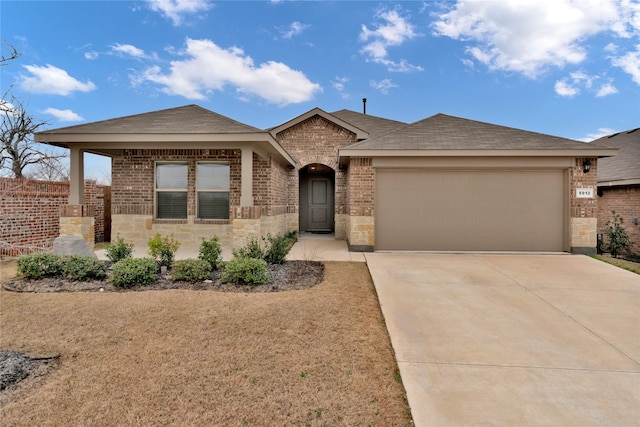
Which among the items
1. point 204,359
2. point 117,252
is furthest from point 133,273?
point 204,359

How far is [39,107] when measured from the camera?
1337 cm

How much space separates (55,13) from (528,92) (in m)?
17.7

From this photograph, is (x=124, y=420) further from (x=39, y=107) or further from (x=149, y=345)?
(x=39, y=107)

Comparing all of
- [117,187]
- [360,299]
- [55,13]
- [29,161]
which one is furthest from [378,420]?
[29,161]

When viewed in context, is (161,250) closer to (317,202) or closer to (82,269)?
(82,269)

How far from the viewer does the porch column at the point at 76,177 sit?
788 cm

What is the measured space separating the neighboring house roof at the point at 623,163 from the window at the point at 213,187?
1133 cm

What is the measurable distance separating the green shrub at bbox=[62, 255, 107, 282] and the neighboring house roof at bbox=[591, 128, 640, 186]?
13237 millimetres

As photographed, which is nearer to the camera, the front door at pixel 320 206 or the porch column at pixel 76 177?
the porch column at pixel 76 177

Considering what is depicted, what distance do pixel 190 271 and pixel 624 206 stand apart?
13592 mm

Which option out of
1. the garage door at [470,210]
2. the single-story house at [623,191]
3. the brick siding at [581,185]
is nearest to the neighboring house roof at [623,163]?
the single-story house at [623,191]

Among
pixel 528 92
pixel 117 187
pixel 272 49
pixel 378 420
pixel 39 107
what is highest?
pixel 272 49

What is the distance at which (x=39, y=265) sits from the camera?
5500 millimetres

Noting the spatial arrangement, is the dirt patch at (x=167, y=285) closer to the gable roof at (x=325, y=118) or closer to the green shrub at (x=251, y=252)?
the green shrub at (x=251, y=252)
